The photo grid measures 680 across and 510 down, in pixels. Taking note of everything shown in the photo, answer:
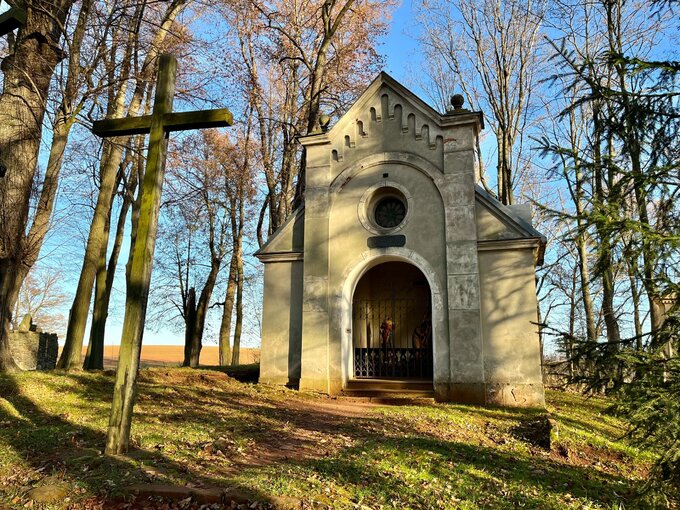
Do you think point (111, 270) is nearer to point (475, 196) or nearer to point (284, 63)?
point (284, 63)

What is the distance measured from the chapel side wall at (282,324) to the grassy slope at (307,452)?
2.68m

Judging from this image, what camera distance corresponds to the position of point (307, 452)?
6.23m

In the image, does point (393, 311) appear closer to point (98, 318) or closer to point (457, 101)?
point (457, 101)

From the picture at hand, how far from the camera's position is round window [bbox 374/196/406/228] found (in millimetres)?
13547

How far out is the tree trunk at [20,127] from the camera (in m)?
8.60

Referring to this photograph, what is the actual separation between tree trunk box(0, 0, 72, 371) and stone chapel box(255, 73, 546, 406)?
20.1 feet

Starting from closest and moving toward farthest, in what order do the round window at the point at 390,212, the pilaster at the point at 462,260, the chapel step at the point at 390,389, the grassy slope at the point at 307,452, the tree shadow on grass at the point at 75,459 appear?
1. the tree shadow on grass at the point at 75,459
2. the grassy slope at the point at 307,452
3. the pilaster at the point at 462,260
4. the chapel step at the point at 390,389
5. the round window at the point at 390,212

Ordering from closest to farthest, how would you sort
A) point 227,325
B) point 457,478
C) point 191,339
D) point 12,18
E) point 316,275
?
point 457,478 < point 12,18 < point 316,275 < point 191,339 < point 227,325

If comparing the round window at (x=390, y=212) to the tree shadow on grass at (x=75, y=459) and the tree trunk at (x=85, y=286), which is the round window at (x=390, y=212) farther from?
the tree shadow on grass at (x=75, y=459)

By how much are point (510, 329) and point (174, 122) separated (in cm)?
895

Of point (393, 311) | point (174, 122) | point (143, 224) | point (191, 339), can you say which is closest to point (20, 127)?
point (174, 122)

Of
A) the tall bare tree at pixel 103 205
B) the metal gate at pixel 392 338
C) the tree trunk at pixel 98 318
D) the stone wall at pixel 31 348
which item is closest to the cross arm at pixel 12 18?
the tall bare tree at pixel 103 205

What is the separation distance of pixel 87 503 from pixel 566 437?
6.96m

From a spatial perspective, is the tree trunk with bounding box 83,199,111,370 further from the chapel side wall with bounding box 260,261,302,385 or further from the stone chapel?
the chapel side wall with bounding box 260,261,302,385
